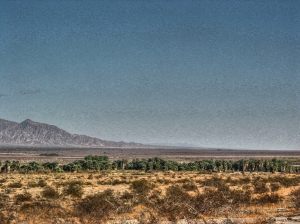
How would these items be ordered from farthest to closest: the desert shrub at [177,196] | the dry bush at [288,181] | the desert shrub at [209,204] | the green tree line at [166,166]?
the green tree line at [166,166], the dry bush at [288,181], the desert shrub at [177,196], the desert shrub at [209,204]

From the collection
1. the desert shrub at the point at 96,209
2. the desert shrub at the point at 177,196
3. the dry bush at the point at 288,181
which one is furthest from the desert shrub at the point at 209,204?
the dry bush at the point at 288,181

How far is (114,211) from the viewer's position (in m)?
20.7

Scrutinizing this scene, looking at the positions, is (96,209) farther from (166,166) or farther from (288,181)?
(166,166)

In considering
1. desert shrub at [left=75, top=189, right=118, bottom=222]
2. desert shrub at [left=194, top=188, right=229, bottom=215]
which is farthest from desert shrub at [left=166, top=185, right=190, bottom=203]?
desert shrub at [left=75, top=189, right=118, bottom=222]

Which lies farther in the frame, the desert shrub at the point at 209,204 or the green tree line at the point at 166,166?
Answer: the green tree line at the point at 166,166

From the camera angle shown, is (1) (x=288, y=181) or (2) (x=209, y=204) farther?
(1) (x=288, y=181)

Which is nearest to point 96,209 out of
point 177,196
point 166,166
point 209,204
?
point 209,204

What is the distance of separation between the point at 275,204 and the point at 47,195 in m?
17.2

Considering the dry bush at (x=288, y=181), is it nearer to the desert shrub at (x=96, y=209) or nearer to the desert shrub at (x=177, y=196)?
the desert shrub at (x=177, y=196)

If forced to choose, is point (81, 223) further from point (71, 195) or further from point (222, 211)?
point (71, 195)

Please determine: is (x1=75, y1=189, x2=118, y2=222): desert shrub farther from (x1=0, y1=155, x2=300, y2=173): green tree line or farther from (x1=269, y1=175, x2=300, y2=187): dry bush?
(x1=0, y1=155, x2=300, y2=173): green tree line

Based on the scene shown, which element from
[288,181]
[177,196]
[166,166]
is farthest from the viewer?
[166,166]

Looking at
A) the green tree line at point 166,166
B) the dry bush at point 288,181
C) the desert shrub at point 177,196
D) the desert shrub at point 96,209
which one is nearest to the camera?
the desert shrub at point 96,209

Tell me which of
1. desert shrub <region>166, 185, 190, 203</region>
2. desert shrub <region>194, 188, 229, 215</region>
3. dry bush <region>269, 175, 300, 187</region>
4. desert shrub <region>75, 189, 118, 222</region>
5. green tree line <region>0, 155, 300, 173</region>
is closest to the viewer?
desert shrub <region>75, 189, 118, 222</region>
